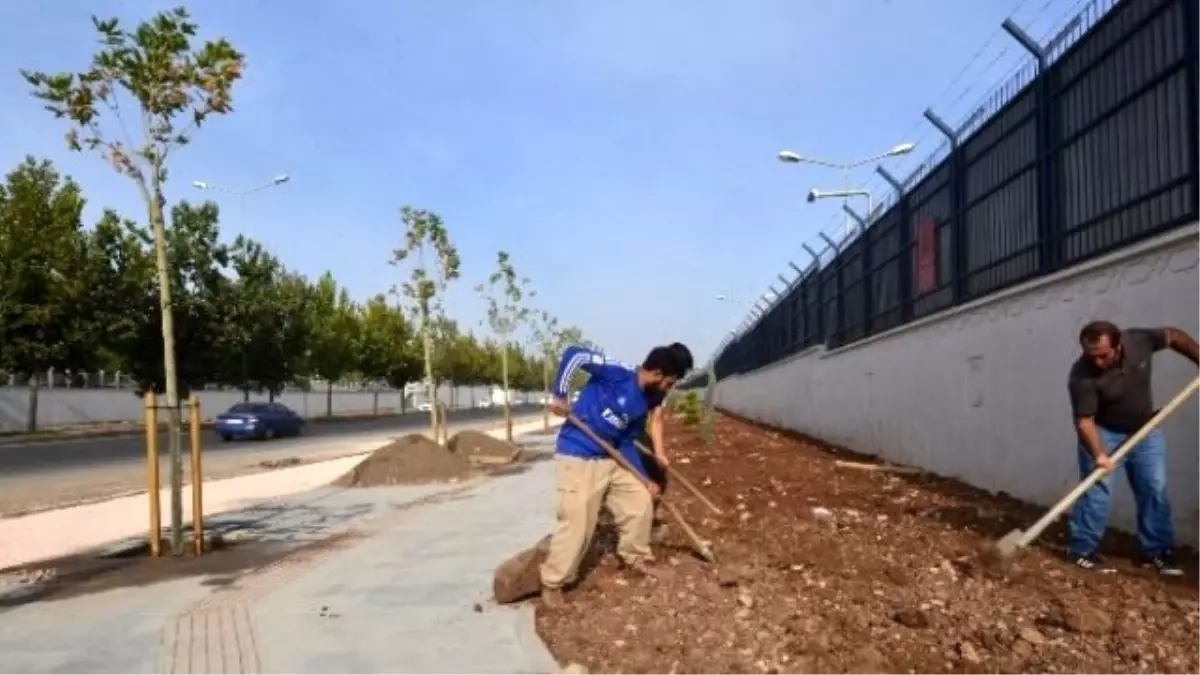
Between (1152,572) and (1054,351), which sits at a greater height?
(1054,351)

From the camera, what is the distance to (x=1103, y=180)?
691cm

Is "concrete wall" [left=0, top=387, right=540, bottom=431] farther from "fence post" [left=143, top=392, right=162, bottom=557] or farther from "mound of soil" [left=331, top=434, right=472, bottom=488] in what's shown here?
"fence post" [left=143, top=392, right=162, bottom=557]

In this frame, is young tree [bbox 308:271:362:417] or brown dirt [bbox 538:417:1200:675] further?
young tree [bbox 308:271:362:417]

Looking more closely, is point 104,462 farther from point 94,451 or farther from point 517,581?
point 517,581

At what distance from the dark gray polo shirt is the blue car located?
29534 millimetres

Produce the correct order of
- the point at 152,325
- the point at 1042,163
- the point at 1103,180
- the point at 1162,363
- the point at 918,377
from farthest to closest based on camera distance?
1. the point at 152,325
2. the point at 918,377
3. the point at 1042,163
4. the point at 1103,180
5. the point at 1162,363

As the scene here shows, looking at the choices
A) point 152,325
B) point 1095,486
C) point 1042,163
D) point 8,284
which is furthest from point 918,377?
point 152,325

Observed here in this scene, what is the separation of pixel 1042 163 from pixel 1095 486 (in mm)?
3558

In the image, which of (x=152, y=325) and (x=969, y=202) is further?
(x=152, y=325)

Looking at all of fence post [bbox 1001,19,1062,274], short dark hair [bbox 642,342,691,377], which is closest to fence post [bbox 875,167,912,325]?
fence post [bbox 1001,19,1062,274]

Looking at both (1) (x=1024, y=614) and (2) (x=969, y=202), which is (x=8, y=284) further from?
(1) (x=1024, y=614)

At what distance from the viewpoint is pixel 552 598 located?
5445 millimetres

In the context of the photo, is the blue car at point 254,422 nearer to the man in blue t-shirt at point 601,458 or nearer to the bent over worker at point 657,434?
the bent over worker at point 657,434

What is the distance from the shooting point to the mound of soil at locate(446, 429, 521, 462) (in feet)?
59.9
